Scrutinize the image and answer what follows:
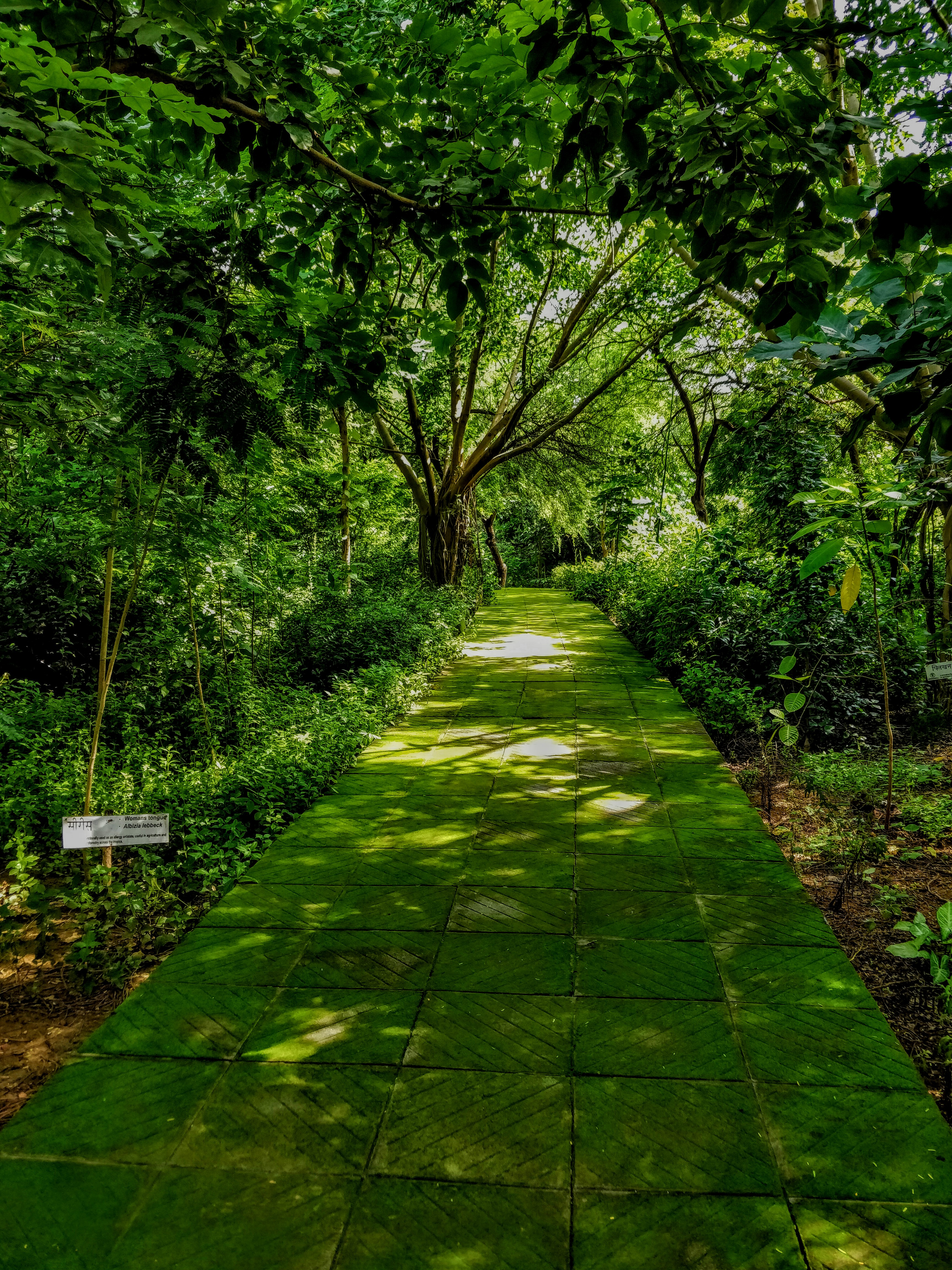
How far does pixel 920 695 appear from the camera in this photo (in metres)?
7.09

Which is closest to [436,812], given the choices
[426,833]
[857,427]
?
[426,833]

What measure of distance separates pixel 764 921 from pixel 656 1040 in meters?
1.11

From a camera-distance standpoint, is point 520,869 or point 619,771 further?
point 619,771

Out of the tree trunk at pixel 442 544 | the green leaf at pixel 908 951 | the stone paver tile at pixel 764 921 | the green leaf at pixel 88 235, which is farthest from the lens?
the tree trunk at pixel 442 544

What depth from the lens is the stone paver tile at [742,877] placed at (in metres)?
3.92

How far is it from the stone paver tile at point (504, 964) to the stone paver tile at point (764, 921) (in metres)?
0.75

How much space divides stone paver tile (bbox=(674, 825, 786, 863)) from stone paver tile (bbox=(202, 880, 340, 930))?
2.07 meters

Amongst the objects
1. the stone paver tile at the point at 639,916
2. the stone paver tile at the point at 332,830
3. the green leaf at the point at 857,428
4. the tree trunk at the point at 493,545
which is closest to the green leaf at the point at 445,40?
the green leaf at the point at 857,428

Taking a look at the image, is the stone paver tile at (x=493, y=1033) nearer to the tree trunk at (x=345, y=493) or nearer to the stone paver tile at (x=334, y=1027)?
the stone paver tile at (x=334, y=1027)

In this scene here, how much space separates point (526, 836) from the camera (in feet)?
15.4

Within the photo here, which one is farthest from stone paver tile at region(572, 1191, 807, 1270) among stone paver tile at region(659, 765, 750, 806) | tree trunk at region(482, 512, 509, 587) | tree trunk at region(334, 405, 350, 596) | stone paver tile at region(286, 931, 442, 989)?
tree trunk at region(482, 512, 509, 587)

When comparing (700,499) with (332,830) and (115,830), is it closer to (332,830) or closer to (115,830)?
(332,830)

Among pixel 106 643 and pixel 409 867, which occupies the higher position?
pixel 106 643

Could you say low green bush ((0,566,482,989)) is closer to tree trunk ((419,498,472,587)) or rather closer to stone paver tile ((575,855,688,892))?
stone paver tile ((575,855,688,892))
